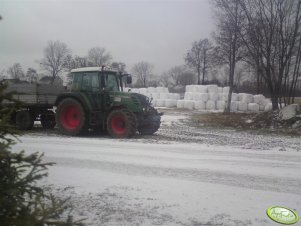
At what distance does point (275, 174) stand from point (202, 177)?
1542 mm

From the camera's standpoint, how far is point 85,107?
13.7 meters

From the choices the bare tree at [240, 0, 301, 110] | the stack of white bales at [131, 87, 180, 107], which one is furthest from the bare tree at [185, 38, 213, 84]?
the bare tree at [240, 0, 301, 110]

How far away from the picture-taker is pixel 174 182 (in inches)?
260

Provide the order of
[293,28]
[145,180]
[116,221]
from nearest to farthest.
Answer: [116,221] < [145,180] < [293,28]

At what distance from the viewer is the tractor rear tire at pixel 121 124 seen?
1278 centimetres

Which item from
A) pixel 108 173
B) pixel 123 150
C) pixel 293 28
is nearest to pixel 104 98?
pixel 123 150

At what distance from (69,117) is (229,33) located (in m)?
16.6

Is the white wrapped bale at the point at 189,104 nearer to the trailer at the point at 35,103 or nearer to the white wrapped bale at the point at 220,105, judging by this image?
the white wrapped bale at the point at 220,105

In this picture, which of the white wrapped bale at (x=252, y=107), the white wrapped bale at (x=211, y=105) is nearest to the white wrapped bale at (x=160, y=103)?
the white wrapped bale at (x=211, y=105)

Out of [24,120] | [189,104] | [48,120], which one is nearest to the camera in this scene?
[24,120]

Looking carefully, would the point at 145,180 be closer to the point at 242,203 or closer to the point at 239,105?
the point at 242,203

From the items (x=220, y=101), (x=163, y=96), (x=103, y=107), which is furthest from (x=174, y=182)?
(x=163, y=96)

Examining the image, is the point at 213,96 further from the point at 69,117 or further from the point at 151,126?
the point at 69,117

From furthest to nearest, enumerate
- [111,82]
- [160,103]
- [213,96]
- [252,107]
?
[160,103], [213,96], [252,107], [111,82]
